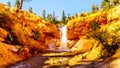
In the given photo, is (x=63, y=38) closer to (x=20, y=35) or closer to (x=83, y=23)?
(x=83, y=23)

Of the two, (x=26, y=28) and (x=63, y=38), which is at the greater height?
(x=26, y=28)

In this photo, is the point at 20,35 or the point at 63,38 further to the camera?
the point at 63,38

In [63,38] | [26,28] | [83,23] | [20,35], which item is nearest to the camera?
[20,35]

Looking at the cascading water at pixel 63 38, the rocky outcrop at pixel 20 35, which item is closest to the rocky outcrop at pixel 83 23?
the cascading water at pixel 63 38

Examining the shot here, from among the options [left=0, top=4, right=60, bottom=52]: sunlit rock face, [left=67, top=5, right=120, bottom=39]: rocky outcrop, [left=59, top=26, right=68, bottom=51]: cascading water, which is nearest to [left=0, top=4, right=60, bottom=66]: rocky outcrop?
[left=0, top=4, right=60, bottom=52]: sunlit rock face

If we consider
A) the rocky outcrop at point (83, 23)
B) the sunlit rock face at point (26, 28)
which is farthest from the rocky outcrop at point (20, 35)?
the rocky outcrop at point (83, 23)

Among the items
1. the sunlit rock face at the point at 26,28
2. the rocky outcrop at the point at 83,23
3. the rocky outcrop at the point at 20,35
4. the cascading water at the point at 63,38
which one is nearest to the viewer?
the rocky outcrop at the point at 20,35

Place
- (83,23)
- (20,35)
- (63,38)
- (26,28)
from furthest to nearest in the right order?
(63,38) → (83,23) → (26,28) → (20,35)

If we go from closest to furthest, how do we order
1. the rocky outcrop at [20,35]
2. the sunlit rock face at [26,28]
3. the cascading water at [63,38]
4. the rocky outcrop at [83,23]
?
the rocky outcrop at [20,35], the sunlit rock face at [26,28], the rocky outcrop at [83,23], the cascading water at [63,38]

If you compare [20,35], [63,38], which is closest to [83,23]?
[63,38]

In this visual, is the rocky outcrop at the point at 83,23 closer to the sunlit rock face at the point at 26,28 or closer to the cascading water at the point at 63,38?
the cascading water at the point at 63,38

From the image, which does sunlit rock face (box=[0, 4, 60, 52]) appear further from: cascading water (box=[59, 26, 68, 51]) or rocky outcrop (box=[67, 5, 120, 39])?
rocky outcrop (box=[67, 5, 120, 39])

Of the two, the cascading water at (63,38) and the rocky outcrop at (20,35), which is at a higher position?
the rocky outcrop at (20,35)

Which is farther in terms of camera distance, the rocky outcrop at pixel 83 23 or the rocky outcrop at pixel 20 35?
the rocky outcrop at pixel 83 23
